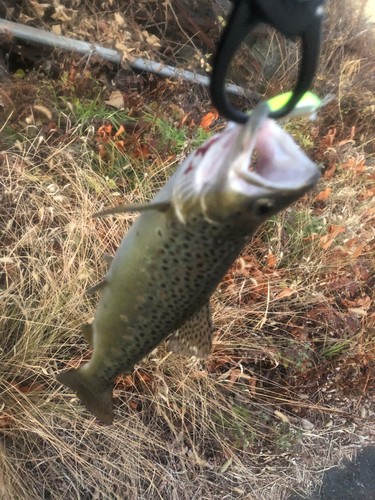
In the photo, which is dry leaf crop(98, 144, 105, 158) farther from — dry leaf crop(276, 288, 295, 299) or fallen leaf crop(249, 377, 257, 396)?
fallen leaf crop(249, 377, 257, 396)

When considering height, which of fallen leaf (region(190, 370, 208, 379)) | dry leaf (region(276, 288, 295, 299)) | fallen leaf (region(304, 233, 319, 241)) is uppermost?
fallen leaf (region(304, 233, 319, 241))

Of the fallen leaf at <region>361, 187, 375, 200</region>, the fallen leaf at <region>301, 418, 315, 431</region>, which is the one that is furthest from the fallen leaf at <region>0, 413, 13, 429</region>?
the fallen leaf at <region>361, 187, 375, 200</region>

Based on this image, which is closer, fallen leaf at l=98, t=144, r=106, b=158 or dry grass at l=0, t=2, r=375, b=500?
dry grass at l=0, t=2, r=375, b=500

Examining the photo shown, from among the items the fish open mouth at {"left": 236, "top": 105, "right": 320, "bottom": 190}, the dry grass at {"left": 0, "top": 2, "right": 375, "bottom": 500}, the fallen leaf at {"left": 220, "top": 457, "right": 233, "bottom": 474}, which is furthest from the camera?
the fallen leaf at {"left": 220, "top": 457, "right": 233, "bottom": 474}

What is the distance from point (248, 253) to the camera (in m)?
2.69

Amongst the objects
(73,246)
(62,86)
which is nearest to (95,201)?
(73,246)

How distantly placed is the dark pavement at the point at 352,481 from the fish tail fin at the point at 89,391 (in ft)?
7.47

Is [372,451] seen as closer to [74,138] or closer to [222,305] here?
[222,305]

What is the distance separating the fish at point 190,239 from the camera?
631 millimetres

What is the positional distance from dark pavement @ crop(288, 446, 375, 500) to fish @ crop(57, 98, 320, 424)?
8.27 feet

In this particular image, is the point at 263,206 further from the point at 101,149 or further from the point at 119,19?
the point at 119,19

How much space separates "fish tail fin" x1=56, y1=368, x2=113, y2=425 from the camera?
4.01ft

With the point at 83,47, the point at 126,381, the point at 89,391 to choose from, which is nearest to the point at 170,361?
the point at 126,381

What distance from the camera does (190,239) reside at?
2.55 feet
